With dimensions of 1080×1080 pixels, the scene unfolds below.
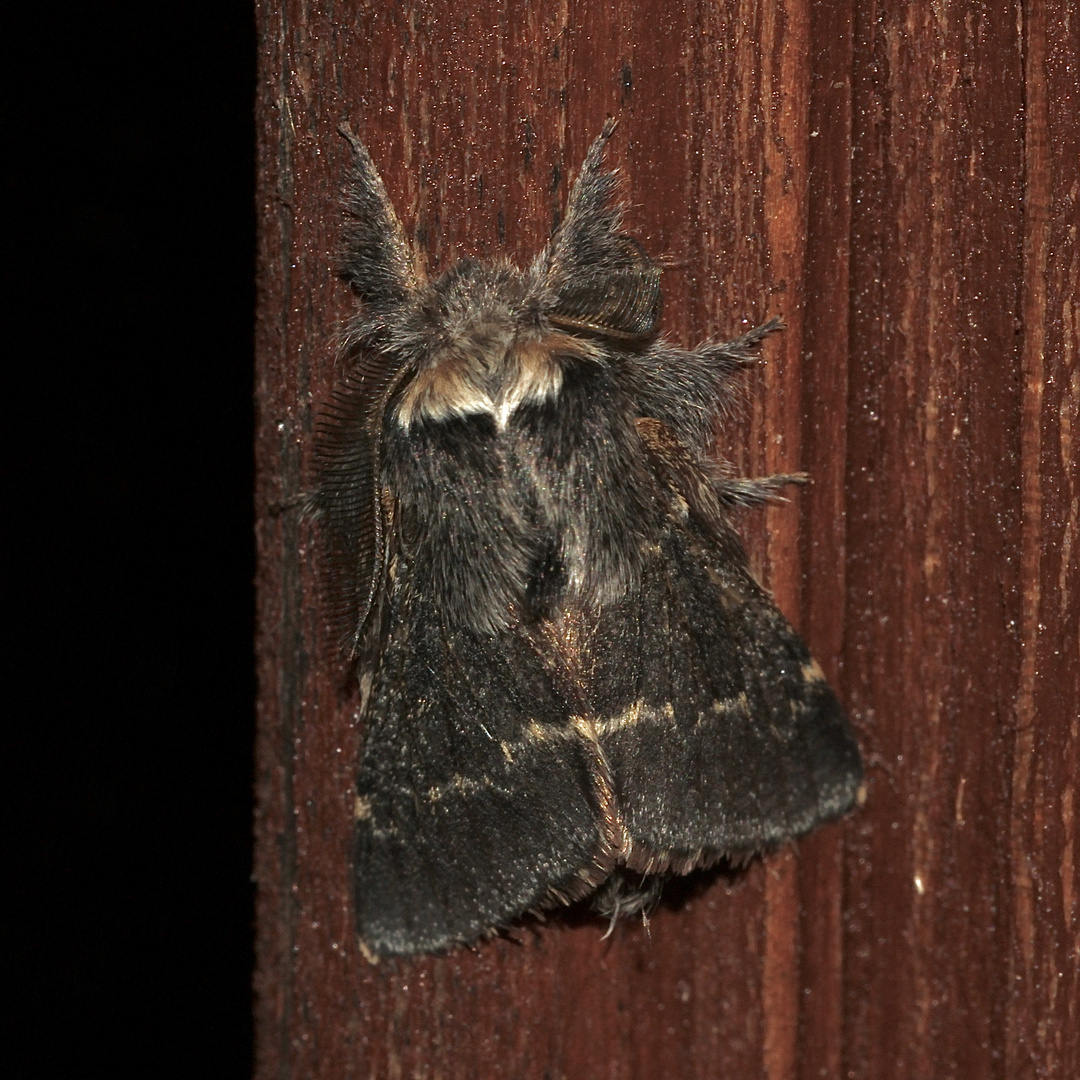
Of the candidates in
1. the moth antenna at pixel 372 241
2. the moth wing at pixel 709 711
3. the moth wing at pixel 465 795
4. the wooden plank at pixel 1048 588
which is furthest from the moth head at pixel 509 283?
the wooden plank at pixel 1048 588

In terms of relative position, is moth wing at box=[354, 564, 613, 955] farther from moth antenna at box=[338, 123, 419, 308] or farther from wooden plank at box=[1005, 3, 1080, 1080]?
wooden plank at box=[1005, 3, 1080, 1080]

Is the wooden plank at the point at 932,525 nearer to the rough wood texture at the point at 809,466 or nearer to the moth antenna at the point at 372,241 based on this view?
the rough wood texture at the point at 809,466

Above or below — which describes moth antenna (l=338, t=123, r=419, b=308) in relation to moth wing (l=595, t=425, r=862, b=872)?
above

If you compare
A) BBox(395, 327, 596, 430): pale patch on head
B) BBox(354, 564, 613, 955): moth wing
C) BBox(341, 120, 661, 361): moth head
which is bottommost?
BBox(354, 564, 613, 955): moth wing

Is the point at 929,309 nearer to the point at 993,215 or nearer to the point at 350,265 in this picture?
the point at 993,215

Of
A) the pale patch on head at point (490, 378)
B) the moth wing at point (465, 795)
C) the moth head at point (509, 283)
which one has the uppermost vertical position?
the moth head at point (509, 283)

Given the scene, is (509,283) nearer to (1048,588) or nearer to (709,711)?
(709,711)

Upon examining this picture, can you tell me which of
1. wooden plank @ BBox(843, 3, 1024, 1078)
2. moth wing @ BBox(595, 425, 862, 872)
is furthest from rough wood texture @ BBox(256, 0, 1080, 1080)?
moth wing @ BBox(595, 425, 862, 872)
